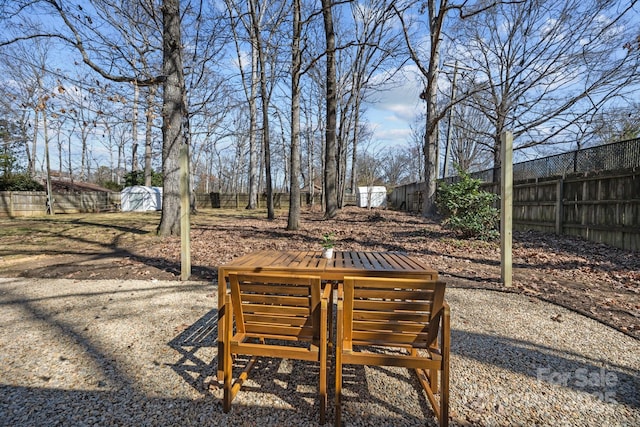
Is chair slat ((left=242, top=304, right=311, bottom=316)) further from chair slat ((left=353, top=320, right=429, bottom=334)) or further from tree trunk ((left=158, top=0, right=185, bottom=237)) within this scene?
tree trunk ((left=158, top=0, right=185, bottom=237))

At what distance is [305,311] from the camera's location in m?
1.98

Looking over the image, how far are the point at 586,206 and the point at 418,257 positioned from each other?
15.9 feet

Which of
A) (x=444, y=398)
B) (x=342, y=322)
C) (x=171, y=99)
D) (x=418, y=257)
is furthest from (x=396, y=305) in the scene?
(x=171, y=99)

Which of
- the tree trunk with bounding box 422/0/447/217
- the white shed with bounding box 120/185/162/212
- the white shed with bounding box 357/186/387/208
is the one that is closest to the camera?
the tree trunk with bounding box 422/0/447/217

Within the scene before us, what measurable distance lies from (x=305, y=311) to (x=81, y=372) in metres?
1.88

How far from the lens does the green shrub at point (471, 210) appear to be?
25.3ft

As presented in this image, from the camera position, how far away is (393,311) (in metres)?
1.91

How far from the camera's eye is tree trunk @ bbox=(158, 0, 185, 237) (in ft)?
26.3

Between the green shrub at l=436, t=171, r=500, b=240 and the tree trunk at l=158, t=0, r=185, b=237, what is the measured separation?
282 inches

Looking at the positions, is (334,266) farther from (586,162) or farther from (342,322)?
(586,162)

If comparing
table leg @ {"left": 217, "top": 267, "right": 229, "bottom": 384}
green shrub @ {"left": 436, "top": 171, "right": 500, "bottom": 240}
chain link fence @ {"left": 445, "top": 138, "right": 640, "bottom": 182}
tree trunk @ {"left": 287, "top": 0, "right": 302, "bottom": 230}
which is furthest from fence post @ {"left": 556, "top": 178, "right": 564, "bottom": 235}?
table leg @ {"left": 217, "top": 267, "right": 229, "bottom": 384}

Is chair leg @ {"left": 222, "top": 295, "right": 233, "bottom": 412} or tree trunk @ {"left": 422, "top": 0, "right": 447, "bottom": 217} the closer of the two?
chair leg @ {"left": 222, "top": 295, "right": 233, "bottom": 412}

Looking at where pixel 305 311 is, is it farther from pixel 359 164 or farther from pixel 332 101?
pixel 359 164

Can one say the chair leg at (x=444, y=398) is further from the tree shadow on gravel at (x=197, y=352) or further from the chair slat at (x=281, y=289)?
the tree shadow on gravel at (x=197, y=352)
